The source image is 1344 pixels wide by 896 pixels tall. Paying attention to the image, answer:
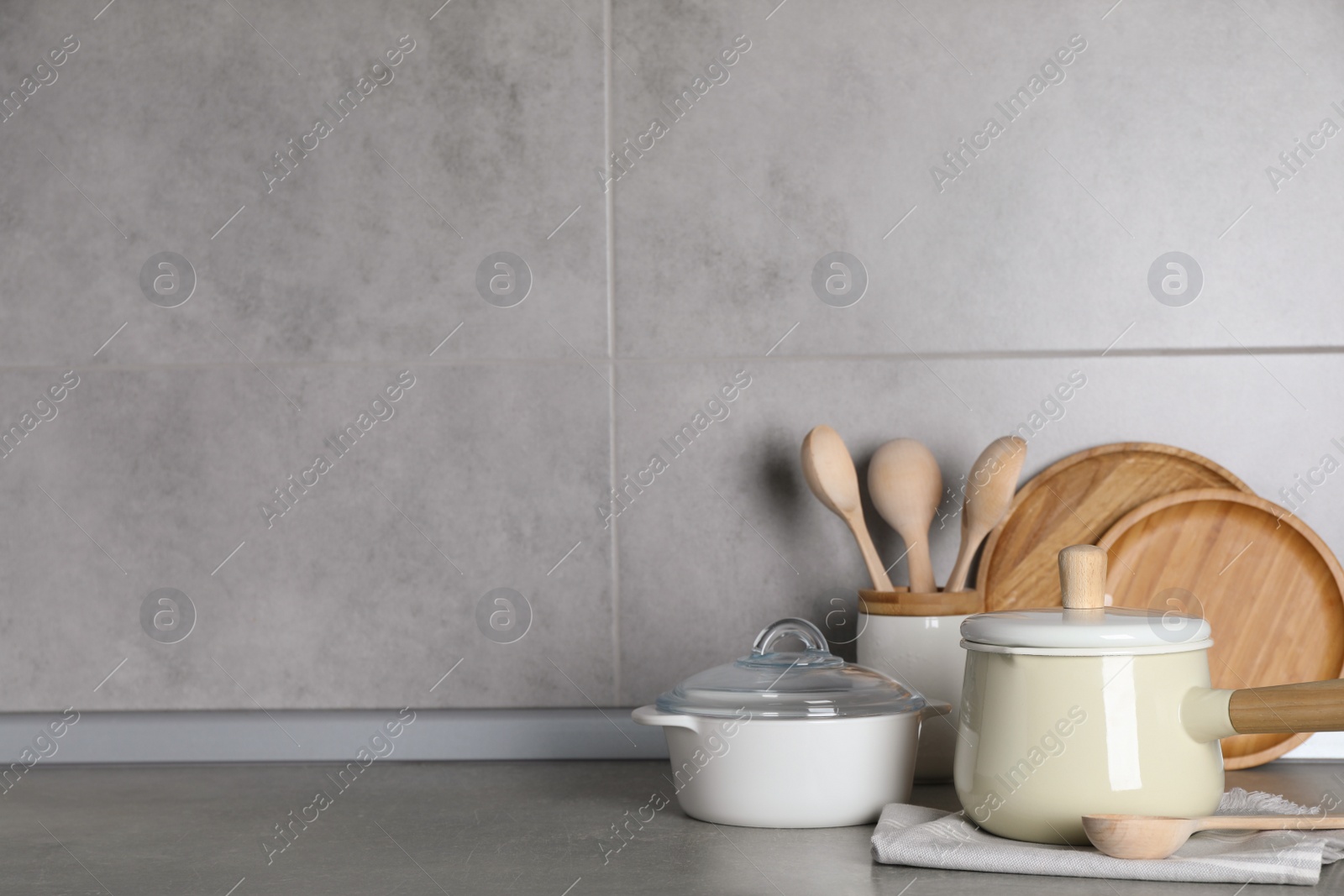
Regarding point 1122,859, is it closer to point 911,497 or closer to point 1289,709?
point 1289,709

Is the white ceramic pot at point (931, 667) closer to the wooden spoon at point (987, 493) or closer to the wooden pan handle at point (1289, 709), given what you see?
the wooden spoon at point (987, 493)

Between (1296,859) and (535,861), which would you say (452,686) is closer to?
(535,861)

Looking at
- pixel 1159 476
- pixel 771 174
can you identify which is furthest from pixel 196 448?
pixel 1159 476

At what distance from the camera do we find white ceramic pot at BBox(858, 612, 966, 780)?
0.89 metres

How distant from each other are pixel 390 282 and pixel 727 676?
1.66 ft

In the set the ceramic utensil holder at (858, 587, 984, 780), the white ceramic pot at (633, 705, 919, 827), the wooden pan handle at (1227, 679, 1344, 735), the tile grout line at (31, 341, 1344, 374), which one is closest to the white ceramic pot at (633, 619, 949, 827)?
the white ceramic pot at (633, 705, 919, 827)

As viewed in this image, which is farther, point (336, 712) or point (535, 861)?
point (336, 712)

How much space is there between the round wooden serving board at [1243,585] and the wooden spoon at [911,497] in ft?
0.50

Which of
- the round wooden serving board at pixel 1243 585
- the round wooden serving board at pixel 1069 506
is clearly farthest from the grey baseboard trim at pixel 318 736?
the round wooden serving board at pixel 1243 585

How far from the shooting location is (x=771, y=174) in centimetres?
103

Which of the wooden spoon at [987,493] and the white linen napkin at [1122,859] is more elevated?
the wooden spoon at [987,493]

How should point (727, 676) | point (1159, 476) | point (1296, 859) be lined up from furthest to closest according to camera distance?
point (1159, 476) → point (727, 676) → point (1296, 859)

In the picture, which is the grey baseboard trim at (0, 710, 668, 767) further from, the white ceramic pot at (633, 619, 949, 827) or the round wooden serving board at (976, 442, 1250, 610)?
the round wooden serving board at (976, 442, 1250, 610)

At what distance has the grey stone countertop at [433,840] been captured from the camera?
25.8 inches
